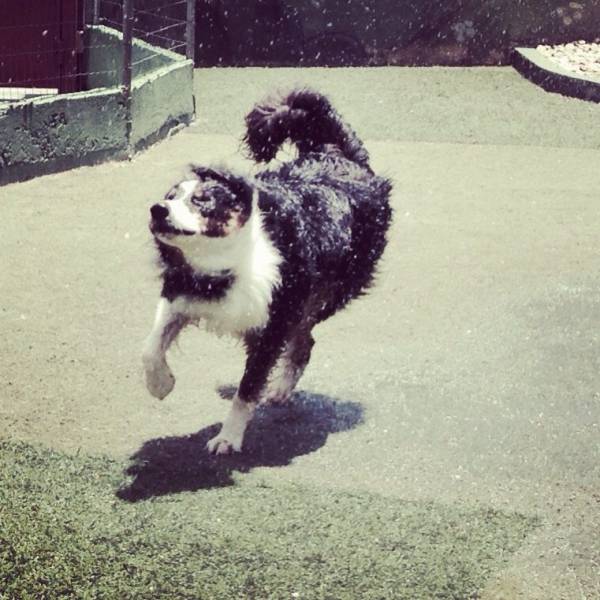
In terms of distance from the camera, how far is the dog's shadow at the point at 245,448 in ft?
14.8

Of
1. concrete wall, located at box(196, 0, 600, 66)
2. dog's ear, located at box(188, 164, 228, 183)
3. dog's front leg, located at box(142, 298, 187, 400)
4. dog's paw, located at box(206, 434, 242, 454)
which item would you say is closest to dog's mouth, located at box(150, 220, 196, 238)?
dog's ear, located at box(188, 164, 228, 183)

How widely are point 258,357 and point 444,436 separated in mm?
895

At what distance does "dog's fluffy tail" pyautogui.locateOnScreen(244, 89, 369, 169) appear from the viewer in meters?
5.40

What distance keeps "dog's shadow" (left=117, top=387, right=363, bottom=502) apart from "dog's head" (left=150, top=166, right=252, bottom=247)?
91cm

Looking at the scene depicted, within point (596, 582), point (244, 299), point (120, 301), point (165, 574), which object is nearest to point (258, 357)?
point (244, 299)

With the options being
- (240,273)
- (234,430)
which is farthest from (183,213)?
(234,430)

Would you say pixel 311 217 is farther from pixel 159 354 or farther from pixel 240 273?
pixel 159 354

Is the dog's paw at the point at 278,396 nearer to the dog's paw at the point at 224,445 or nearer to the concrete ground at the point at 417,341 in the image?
the concrete ground at the point at 417,341

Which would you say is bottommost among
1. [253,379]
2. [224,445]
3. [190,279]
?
[224,445]

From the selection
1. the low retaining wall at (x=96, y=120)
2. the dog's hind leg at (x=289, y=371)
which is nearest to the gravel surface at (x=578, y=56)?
the low retaining wall at (x=96, y=120)

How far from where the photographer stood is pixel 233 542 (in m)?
4.02

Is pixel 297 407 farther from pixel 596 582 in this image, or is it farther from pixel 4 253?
pixel 4 253

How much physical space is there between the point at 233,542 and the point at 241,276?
975 millimetres

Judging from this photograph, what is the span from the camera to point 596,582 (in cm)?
396
